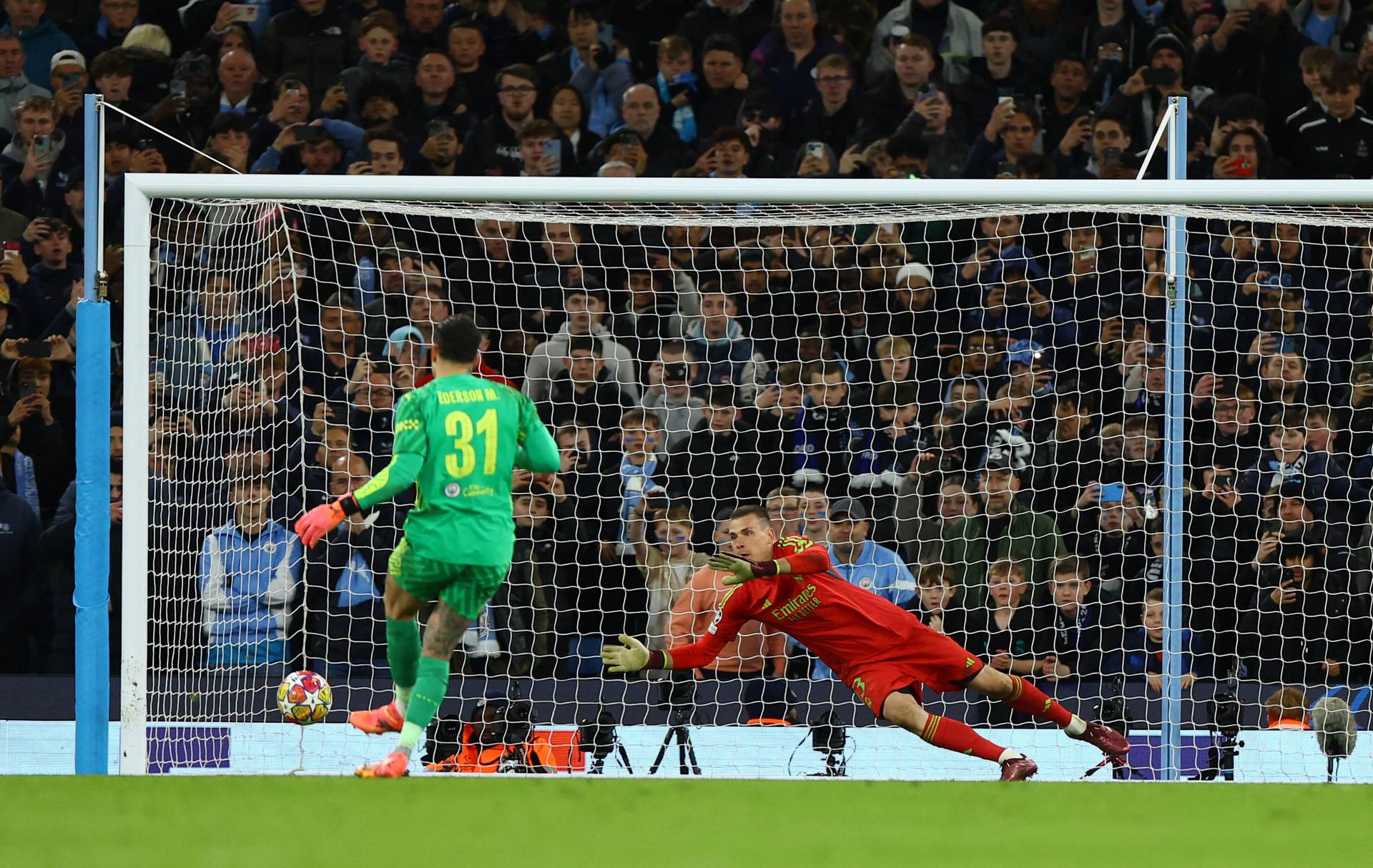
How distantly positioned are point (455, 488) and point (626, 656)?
3.13ft

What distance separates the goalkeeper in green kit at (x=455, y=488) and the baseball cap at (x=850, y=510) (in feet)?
7.91

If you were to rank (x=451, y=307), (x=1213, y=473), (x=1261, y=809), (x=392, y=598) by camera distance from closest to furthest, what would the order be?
(x=1261, y=809) → (x=392, y=598) → (x=1213, y=473) → (x=451, y=307)

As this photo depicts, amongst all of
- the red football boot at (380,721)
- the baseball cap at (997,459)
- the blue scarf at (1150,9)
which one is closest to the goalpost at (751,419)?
the baseball cap at (997,459)

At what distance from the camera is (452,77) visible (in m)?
8.68

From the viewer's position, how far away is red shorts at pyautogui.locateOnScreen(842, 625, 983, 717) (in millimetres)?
5816

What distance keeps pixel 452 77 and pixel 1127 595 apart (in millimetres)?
4405

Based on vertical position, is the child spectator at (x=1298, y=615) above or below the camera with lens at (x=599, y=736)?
above

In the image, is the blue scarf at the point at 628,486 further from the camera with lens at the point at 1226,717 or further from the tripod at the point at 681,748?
the camera with lens at the point at 1226,717

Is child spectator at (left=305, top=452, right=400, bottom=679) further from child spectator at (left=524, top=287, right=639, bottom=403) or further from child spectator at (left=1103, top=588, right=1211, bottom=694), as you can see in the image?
child spectator at (left=1103, top=588, right=1211, bottom=694)

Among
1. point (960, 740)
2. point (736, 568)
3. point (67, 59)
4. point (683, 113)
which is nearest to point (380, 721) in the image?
point (736, 568)

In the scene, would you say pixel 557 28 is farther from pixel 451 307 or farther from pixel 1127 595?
pixel 1127 595

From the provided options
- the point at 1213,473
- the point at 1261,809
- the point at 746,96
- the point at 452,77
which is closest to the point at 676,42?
the point at 746,96

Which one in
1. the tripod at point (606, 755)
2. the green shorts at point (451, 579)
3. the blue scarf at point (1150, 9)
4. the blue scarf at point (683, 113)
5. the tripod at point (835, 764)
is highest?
the blue scarf at point (1150, 9)

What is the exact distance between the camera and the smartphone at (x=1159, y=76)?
8500 mm
